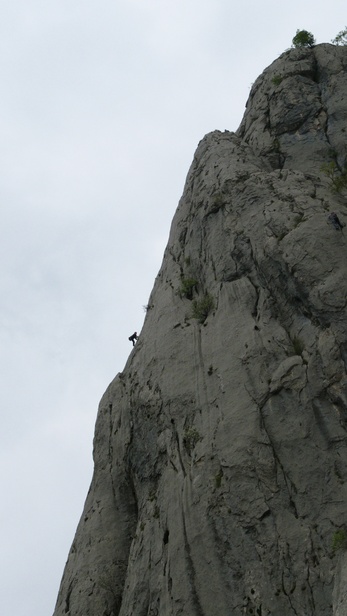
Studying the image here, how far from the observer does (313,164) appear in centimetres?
2834

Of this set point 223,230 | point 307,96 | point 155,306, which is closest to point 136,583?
point 155,306

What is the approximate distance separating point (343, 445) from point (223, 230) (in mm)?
10326

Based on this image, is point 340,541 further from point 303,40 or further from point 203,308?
point 303,40

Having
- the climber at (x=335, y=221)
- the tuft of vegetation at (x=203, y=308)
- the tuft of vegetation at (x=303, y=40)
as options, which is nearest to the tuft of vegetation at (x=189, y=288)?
the tuft of vegetation at (x=203, y=308)

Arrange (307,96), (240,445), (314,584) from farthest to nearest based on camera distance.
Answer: (307,96) < (240,445) < (314,584)

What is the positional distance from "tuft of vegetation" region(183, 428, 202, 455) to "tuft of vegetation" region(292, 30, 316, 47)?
72.5ft

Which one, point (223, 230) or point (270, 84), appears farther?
point (270, 84)

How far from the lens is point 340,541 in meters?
17.5

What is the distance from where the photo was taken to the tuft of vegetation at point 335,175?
85.4 feet

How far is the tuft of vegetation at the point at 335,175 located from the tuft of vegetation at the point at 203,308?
6166mm

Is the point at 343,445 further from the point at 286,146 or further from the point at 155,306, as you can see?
the point at 286,146

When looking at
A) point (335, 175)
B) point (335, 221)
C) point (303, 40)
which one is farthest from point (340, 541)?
point (303, 40)

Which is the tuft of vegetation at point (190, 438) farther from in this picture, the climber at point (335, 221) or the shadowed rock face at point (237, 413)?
the climber at point (335, 221)

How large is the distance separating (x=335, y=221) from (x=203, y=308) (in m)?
5.68
